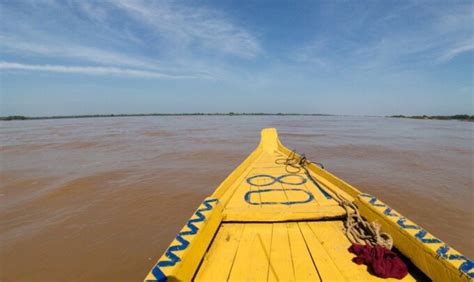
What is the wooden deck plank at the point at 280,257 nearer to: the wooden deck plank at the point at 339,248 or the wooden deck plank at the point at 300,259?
the wooden deck plank at the point at 300,259

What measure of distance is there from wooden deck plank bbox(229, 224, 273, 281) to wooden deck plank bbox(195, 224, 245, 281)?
6cm

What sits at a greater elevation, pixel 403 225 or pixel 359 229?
pixel 403 225

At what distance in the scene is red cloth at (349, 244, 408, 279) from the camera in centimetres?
198

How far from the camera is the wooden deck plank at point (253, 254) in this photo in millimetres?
2058

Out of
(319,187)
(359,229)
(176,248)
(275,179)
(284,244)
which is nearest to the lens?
(176,248)

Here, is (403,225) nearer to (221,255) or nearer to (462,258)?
(462,258)

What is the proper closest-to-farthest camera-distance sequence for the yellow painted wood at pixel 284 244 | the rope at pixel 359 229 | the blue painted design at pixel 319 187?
the yellow painted wood at pixel 284 244 → the rope at pixel 359 229 → the blue painted design at pixel 319 187

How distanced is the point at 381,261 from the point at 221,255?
62.0 inches

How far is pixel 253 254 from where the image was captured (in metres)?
2.34

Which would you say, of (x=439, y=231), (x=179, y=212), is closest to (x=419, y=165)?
(x=439, y=231)

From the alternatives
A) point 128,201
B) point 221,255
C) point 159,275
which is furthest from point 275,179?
point 128,201

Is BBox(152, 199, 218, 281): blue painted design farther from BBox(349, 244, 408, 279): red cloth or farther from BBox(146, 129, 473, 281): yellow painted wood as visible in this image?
BBox(349, 244, 408, 279): red cloth

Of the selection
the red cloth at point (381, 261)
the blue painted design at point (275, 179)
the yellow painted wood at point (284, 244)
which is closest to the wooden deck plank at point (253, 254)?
the yellow painted wood at point (284, 244)

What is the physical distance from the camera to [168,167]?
9.15 meters
